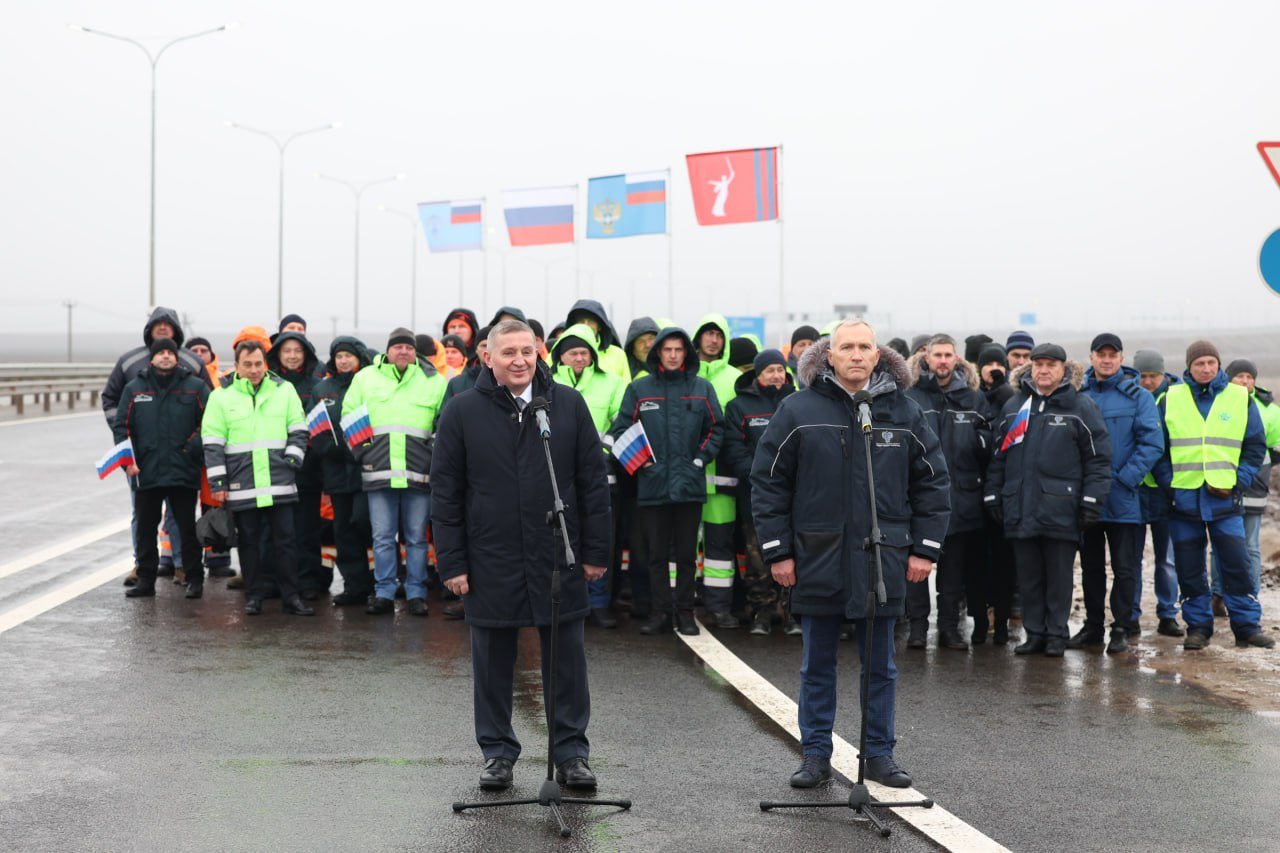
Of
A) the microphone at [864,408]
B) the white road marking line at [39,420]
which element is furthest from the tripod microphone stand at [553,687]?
the white road marking line at [39,420]

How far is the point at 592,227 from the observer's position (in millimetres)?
29766

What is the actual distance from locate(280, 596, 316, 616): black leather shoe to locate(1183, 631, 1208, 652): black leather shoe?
5844mm

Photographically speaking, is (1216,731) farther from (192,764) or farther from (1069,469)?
(192,764)

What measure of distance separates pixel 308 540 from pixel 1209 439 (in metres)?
6.48

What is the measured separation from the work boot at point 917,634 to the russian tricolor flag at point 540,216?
2453cm

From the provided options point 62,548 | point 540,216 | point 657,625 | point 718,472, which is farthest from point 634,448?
point 540,216

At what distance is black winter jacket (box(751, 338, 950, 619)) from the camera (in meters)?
6.05

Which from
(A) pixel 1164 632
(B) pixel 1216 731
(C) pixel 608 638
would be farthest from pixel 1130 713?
(C) pixel 608 638

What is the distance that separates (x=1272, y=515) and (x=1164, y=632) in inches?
343

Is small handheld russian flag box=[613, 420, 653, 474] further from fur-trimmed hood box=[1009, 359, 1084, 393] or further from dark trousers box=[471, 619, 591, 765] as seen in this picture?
dark trousers box=[471, 619, 591, 765]

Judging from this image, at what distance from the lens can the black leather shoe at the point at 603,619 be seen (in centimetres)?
962

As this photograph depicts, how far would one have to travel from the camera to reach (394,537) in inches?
400

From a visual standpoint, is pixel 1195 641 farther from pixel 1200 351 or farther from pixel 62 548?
pixel 62 548

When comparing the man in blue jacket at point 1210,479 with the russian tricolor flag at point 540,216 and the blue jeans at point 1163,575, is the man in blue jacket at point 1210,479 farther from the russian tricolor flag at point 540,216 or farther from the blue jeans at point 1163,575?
the russian tricolor flag at point 540,216
